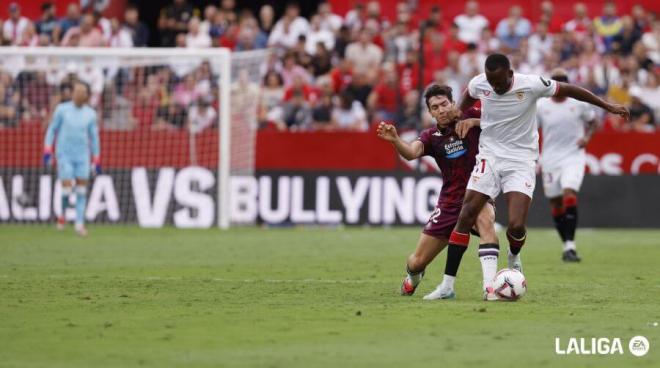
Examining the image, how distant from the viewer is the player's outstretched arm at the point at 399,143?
10.9 meters

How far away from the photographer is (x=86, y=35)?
27.0 metres

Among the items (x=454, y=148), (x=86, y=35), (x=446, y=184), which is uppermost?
(x=86, y=35)

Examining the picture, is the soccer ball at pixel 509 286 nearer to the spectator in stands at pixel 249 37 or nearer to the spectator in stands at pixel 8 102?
the spectator in stands at pixel 8 102

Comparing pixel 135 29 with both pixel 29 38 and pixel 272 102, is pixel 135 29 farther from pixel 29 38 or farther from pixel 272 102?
pixel 272 102

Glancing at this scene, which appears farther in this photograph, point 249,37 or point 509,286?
point 249,37

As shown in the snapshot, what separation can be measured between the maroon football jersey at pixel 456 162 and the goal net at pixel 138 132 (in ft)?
41.0

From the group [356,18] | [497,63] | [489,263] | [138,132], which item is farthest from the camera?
[356,18]

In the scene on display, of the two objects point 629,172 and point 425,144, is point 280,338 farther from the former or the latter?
point 629,172

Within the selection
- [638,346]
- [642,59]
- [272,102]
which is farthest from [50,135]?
[638,346]

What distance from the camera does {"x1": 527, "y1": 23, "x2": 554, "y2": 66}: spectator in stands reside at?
86.8 ft

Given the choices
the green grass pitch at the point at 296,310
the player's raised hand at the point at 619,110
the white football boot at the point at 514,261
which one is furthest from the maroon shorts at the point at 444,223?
the player's raised hand at the point at 619,110

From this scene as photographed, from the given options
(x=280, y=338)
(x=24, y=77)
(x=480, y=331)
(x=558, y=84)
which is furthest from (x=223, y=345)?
(x=24, y=77)

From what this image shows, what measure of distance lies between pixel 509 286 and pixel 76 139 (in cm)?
1279

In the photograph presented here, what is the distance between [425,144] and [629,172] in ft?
45.1
